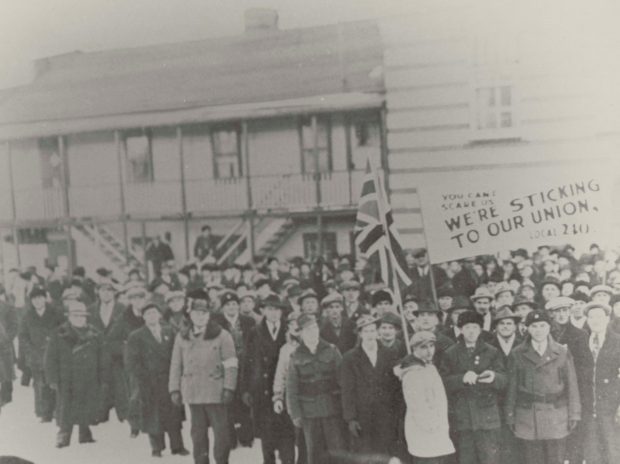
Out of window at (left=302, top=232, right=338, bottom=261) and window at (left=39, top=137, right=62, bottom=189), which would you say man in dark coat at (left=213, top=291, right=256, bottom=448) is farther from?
window at (left=39, top=137, right=62, bottom=189)

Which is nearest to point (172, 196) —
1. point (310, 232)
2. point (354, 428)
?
point (310, 232)

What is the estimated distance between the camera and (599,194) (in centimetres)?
398

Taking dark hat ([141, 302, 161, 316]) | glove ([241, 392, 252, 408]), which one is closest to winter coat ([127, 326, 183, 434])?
dark hat ([141, 302, 161, 316])

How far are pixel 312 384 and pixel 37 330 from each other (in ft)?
6.96

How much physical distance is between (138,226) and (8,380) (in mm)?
1452

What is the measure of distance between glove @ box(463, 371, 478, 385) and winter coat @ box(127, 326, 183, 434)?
5.97ft

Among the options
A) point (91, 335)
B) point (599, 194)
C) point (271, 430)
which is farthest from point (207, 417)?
point (599, 194)

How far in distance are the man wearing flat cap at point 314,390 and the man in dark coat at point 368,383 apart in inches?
3.1

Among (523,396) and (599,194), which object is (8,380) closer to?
(523,396)

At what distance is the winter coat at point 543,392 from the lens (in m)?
3.37

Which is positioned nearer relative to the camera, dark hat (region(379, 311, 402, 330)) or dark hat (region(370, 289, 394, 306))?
dark hat (region(379, 311, 402, 330))

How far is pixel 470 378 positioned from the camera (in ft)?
11.2

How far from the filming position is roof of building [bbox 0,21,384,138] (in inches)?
167

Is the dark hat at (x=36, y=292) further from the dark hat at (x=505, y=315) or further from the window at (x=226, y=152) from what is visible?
the dark hat at (x=505, y=315)
